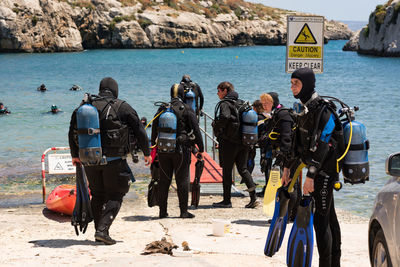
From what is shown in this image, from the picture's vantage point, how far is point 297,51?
8523 millimetres

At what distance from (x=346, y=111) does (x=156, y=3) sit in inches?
5518

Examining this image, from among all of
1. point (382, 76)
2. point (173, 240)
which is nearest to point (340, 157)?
point (173, 240)

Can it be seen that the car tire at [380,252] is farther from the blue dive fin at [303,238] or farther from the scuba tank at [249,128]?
the scuba tank at [249,128]

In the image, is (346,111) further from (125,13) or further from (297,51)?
(125,13)

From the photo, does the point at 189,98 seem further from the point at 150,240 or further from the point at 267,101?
the point at 150,240

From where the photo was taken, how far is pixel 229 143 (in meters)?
9.37

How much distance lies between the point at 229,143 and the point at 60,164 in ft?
10.9

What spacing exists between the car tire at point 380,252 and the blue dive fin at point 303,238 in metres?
0.53

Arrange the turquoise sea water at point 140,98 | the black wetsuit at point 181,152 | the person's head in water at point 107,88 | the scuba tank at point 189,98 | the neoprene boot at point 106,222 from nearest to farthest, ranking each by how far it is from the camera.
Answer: the neoprene boot at point 106,222, the person's head in water at point 107,88, the black wetsuit at point 181,152, the scuba tank at point 189,98, the turquoise sea water at point 140,98

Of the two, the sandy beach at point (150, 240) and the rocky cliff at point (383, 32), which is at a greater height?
the rocky cliff at point (383, 32)

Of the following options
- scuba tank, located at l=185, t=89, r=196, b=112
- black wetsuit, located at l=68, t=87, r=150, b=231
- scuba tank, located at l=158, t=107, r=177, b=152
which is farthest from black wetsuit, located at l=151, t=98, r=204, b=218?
scuba tank, located at l=185, t=89, r=196, b=112

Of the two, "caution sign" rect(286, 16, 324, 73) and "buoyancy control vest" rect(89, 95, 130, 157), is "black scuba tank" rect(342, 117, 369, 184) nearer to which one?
"buoyancy control vest" rect(89, 95, 130, 157)

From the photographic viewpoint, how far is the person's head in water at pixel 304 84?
18.1 feet

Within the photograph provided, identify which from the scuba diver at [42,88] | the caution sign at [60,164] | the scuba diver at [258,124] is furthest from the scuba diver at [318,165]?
the scuba diver at [42,88]
